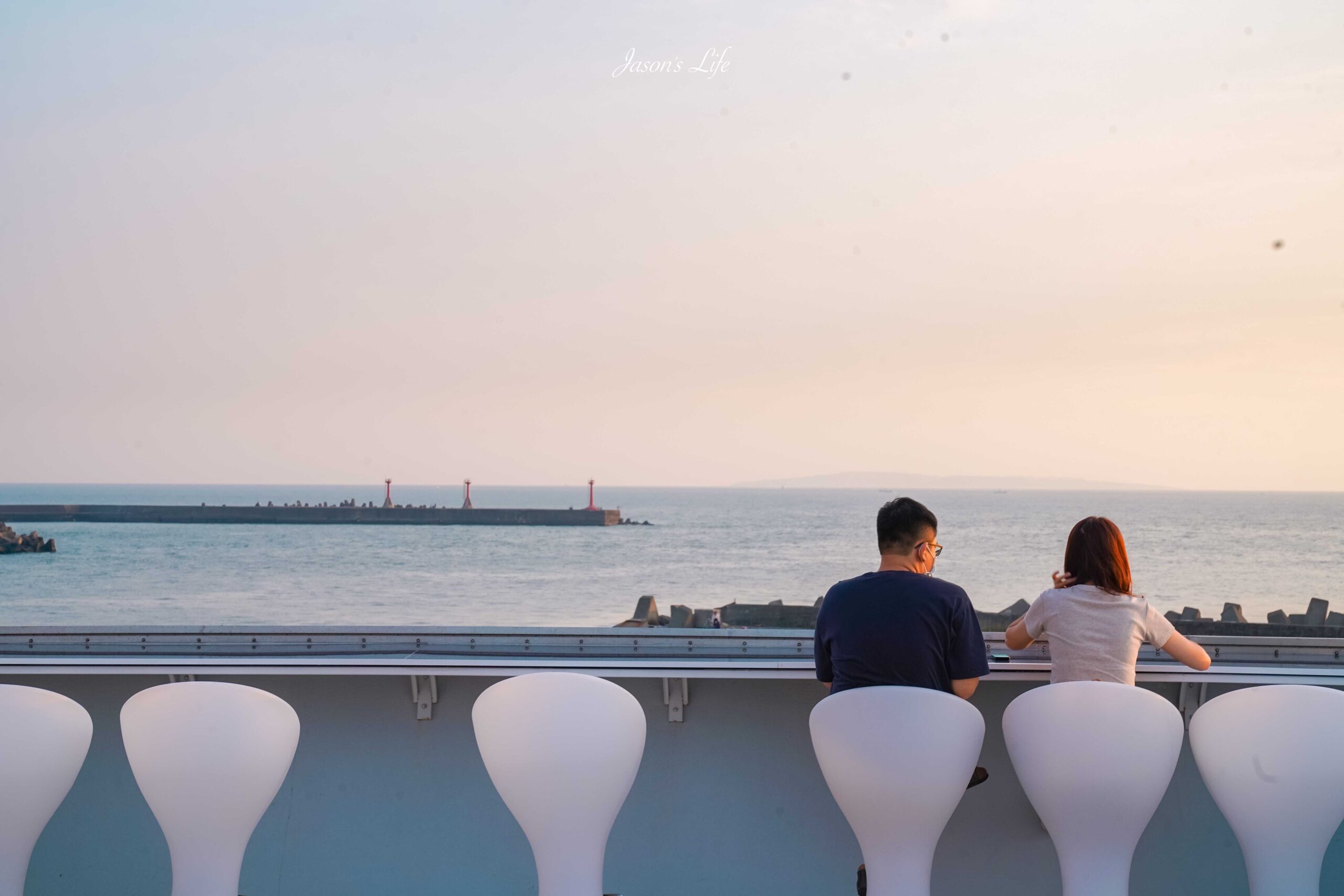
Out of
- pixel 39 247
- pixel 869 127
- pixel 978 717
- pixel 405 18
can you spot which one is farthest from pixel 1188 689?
pixel 39 247

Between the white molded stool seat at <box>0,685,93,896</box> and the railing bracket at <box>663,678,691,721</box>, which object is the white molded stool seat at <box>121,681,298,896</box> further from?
the railing bracket at <box>663,678,691,721</box>

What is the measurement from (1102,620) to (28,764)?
2338 mm

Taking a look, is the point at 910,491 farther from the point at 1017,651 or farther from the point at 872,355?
the point at 1017,651

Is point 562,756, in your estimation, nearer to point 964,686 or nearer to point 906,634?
point 906,634

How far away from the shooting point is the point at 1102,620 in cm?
233

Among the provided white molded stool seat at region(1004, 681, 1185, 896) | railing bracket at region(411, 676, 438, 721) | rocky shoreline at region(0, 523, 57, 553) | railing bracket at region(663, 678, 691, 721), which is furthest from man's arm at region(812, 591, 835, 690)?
rocky shoreline at region(0, 523, 57, 553)

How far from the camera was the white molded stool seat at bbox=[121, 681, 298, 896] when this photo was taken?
6.78 feet

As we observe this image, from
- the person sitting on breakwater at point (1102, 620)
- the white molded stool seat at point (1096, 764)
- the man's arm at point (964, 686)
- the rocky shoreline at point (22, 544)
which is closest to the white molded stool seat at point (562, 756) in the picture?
the man's arm at point (964, 686)

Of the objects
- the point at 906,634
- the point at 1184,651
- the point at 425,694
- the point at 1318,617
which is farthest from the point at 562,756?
the point at 1318,617

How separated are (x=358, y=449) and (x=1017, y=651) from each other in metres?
46.7

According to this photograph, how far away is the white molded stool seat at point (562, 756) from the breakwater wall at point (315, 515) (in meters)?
58.6

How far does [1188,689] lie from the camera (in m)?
2.78

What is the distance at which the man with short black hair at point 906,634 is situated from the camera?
7.24 ft

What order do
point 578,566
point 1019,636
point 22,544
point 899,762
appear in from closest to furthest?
point 899,762 → point 1019,636 → point 578,566 → point 22,544
